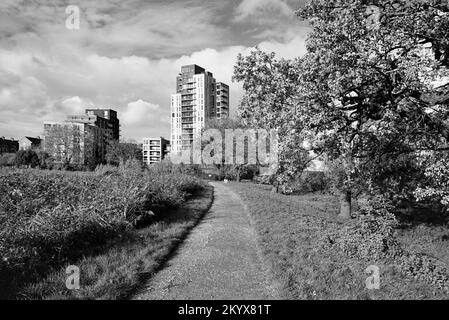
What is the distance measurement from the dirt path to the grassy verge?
29 cm

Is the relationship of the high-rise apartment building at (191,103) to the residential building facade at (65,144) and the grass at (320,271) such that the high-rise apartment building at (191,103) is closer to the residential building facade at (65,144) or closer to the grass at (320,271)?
the residential building facade at (65,144)

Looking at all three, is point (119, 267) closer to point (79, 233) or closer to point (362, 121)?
point (79, 233)

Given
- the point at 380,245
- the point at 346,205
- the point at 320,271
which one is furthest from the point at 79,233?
the point at 346,205

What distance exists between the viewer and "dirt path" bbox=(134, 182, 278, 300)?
5.83m

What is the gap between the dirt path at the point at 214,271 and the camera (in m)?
5.83

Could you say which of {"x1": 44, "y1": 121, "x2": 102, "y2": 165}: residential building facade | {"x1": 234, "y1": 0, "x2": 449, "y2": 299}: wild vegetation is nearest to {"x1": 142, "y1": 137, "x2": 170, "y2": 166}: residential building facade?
{"x1": 44, "y1": 121, "x2": 102, "y2": 165}: residential building facade

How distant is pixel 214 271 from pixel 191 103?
122736 millimetres

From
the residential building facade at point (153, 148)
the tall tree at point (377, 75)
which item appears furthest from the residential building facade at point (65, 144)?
the residential building facade at point (153, 148)

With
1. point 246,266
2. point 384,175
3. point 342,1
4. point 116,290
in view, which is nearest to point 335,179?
point 384,175

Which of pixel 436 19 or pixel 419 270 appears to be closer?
pixel 419 270

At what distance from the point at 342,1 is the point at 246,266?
396 inches

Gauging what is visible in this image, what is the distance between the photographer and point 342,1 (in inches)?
461

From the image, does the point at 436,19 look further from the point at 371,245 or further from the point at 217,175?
the point at 217,175

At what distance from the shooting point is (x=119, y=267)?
6723 millimetres
